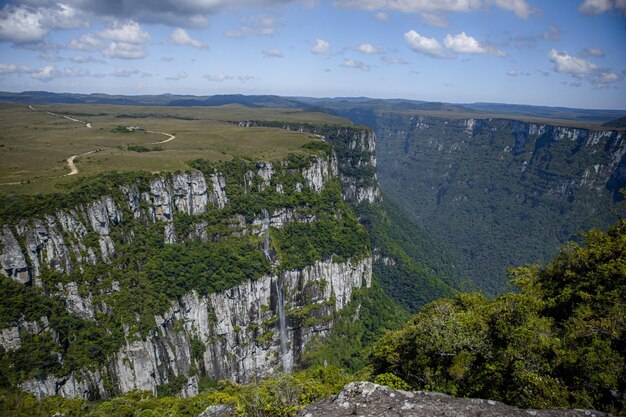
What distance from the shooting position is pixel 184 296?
6738 centimetres

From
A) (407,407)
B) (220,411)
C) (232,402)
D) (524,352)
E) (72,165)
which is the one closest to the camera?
(407,407)

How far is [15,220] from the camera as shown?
176 feet

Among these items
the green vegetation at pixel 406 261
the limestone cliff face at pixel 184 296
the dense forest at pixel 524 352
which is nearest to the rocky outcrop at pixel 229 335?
the limestone cliff face at pixel 184 296

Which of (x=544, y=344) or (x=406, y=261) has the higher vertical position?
(x=544, y=344)

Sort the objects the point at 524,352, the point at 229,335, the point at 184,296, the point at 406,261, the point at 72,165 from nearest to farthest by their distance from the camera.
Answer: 1. the point at 524,352
2. the point at 184,296
3. the point at 229,335
4. the point at 72,165
5. the point at 406,261

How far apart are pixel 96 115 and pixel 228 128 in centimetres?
6981

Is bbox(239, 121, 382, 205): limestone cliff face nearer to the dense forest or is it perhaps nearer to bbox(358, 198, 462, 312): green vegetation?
bbox(358, 198, 462, 312): green vegetation

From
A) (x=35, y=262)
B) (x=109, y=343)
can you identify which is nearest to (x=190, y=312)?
(x=109, y=343)

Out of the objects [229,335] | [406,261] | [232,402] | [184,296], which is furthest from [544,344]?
[406,261]

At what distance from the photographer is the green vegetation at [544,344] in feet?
54.1

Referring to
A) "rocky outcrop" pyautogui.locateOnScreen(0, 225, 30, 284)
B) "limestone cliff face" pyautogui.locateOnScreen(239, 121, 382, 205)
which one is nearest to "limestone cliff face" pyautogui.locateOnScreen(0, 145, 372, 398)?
"rocky outcrop" pyautogui.locateOnScreen(0, 225, 30, 284)

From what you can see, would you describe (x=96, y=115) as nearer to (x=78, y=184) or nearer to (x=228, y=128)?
(x=228, y=128)

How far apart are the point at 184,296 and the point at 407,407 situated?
58.4 m

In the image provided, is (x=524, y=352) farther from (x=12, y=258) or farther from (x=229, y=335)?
(x=229, y=335)
